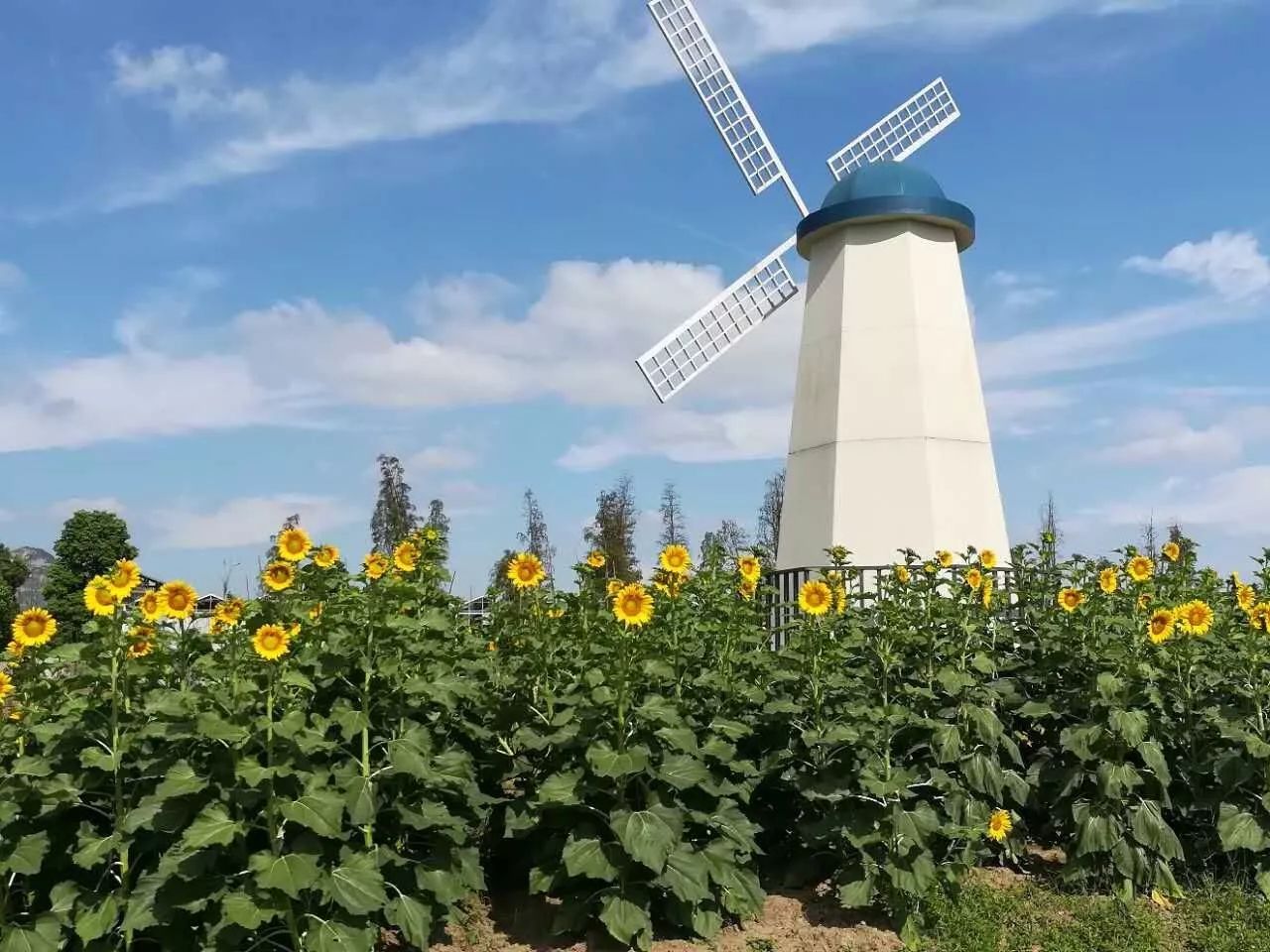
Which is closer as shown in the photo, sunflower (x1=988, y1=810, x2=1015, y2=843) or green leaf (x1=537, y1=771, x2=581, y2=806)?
green leaf (x1=537, y1=771, x2=581, y2=806)

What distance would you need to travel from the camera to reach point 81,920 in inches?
165

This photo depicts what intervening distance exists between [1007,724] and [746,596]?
1.67 metres

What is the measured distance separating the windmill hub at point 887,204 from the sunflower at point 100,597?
→ 35.9 ft

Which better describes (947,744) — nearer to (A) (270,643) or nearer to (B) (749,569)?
(B) (749,569)

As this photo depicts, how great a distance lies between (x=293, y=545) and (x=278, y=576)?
22cm

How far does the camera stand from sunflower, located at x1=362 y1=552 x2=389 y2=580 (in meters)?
4.57

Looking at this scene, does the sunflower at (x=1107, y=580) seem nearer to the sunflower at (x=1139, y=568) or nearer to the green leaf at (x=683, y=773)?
the sunflower at (x=1139, y=568)

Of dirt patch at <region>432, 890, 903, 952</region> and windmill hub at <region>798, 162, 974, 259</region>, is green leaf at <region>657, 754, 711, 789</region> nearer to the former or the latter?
dirt patch at <region>432, 890, 903, 952</region>

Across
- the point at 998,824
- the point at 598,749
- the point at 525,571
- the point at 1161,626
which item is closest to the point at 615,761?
the point at 598,749

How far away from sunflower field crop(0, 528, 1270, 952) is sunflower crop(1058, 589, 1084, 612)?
0.06 ft

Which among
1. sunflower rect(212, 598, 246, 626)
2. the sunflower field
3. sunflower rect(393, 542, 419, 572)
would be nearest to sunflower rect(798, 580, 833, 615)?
the sunflower field

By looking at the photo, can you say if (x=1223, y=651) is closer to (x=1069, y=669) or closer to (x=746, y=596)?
(x=1069, y=669)

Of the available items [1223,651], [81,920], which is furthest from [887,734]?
[81,920]

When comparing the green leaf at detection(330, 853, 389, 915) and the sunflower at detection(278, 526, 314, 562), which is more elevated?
the sunflower at detection(278, 526, 314, 562)
